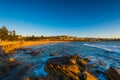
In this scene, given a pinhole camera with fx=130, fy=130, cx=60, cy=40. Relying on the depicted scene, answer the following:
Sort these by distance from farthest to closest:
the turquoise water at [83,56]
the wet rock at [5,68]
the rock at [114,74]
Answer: the turquoise water at [83,56] < the wet rock at [5,68] < the rock at [114,74]

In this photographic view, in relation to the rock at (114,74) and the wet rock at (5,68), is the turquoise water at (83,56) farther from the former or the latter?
the wet rock at (5,68)

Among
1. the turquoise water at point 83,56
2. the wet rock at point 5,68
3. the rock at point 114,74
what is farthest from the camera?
the turquoise water at point 83,56

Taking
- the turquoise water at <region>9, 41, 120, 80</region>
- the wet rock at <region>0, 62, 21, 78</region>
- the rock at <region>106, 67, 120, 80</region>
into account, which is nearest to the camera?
the rock at <region>106, 67, 120, 80</region>

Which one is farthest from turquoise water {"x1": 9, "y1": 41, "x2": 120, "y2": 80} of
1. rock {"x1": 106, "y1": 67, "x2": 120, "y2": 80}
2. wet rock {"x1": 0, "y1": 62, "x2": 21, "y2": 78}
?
wet rock {"x1": 0, "y1": 62, "x2": 21, "y2": 78}

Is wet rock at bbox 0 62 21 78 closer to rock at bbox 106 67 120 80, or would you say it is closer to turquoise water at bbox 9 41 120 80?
turquoise water at bbox 9 41 120 80

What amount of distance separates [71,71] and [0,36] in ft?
227

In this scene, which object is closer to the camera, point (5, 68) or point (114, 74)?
point (114, 74)

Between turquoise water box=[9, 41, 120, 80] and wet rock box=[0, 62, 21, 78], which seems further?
turquoise water box=[9, 41, 120, 80]

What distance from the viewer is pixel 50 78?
1168cm

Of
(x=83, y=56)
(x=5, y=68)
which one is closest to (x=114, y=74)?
(x=5, y=68)

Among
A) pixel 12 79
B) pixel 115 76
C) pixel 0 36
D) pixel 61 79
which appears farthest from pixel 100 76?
pixel 0 36

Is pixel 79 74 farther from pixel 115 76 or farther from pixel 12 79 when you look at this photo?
pixel 12 79

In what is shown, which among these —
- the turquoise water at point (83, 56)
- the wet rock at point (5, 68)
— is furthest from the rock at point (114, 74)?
the wet rock at point (5, 68)

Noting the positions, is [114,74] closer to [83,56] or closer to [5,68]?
[5,68]
